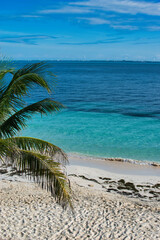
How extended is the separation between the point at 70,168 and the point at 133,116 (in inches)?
581

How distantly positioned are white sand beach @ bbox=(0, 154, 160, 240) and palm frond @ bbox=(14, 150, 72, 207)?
22.6 inches

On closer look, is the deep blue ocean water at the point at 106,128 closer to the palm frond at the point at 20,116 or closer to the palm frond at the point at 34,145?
the palm frond at the point at 34,145

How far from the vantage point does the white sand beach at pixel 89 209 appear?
328 inches

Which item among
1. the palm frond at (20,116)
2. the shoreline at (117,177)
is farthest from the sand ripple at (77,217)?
the palm frond at (20,116)

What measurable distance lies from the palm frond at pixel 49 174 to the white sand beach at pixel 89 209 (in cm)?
58

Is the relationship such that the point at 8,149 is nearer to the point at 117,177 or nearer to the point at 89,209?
the point at 89,209

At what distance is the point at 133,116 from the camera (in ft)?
91.2

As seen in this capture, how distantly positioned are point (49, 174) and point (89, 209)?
4.21 meters

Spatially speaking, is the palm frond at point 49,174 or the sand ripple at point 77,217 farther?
the sand ripple at point 77,217

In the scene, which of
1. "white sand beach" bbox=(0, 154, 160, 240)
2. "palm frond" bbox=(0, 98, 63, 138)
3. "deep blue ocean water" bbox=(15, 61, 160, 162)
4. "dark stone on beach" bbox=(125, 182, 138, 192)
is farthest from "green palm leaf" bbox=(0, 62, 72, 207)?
"deep blue ocean water" bbox=(15, 61, 160, 162)

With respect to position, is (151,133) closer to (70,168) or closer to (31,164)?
(70,168)

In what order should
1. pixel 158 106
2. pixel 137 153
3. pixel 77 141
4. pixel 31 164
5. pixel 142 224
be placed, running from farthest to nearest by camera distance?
1. pixel 158 106
2. pixel 77 141
3. pixel 137 153
4. pixel 142 224
5. pixel 31 164

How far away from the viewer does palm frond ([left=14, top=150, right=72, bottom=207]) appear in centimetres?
610

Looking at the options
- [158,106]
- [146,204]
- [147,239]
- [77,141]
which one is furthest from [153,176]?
[158,106]
